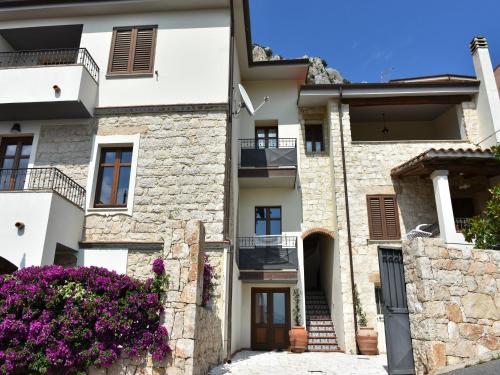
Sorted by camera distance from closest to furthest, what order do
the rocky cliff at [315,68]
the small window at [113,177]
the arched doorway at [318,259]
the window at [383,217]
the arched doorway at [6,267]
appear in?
the arched doorway at [6,267] → the small window at [113,177] → the window at [383,217] → the arched doorway at [318,259] → the rocky cliff at [315,68]

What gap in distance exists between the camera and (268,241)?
12250 mm

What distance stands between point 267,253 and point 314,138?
4.87 m

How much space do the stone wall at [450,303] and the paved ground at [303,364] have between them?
1.95m

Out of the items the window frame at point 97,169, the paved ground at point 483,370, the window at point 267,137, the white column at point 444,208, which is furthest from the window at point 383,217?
the window frame at point 97,169

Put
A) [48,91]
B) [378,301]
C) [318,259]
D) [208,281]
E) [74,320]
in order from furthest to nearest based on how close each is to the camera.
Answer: [318,259]
[378,301]
[48,91]
[208,281]
[74,320]

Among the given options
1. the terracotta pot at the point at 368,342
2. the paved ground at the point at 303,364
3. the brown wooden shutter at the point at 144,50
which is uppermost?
the brown wooden shutter at the point at 144,50

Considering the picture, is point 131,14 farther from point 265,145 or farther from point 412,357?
point 412,357

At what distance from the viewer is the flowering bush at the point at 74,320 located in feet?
18.2

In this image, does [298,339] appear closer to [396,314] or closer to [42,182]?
[396,314]

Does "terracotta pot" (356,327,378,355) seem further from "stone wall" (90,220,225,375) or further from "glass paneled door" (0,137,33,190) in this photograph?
"glass paneled door" (0,137,33,190)

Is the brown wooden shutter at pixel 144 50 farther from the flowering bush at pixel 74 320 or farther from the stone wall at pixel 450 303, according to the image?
the stone wall at pixel 450 303

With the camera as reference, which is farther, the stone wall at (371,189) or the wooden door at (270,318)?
the wooden door at (270,318)

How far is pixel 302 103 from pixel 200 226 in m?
8.63

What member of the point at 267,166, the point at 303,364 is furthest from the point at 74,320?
the point at 267,166
